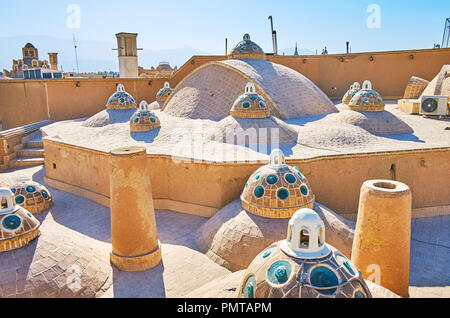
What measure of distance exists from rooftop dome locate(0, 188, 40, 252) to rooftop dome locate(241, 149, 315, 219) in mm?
4756

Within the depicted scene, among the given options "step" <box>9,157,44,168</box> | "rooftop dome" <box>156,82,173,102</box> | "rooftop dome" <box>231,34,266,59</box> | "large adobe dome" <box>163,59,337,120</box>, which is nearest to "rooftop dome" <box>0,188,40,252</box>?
"large adobe dome" <box>163,59,337,120</box>

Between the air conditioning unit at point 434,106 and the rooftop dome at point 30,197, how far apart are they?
1608 centimetres

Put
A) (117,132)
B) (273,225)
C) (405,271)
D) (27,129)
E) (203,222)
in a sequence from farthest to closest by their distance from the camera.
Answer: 1. (27,129)
2. (117,132)
3. (203,222)
4. (273,225)
5. (405,271)

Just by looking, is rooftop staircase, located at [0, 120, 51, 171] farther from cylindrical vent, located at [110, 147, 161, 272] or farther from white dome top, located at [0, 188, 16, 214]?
cylindrical vent, located at [110, 147, 161, 272]

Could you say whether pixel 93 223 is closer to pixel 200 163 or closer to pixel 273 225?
pixel 200 163

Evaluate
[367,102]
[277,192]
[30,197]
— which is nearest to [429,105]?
[367,102]

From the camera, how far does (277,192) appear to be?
27.6ft

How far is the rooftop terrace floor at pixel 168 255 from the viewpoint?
691 centimetres

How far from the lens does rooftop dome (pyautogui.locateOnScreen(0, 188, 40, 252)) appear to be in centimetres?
638

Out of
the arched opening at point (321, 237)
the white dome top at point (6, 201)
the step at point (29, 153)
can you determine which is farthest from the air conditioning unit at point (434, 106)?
the step at point (29, 153)
